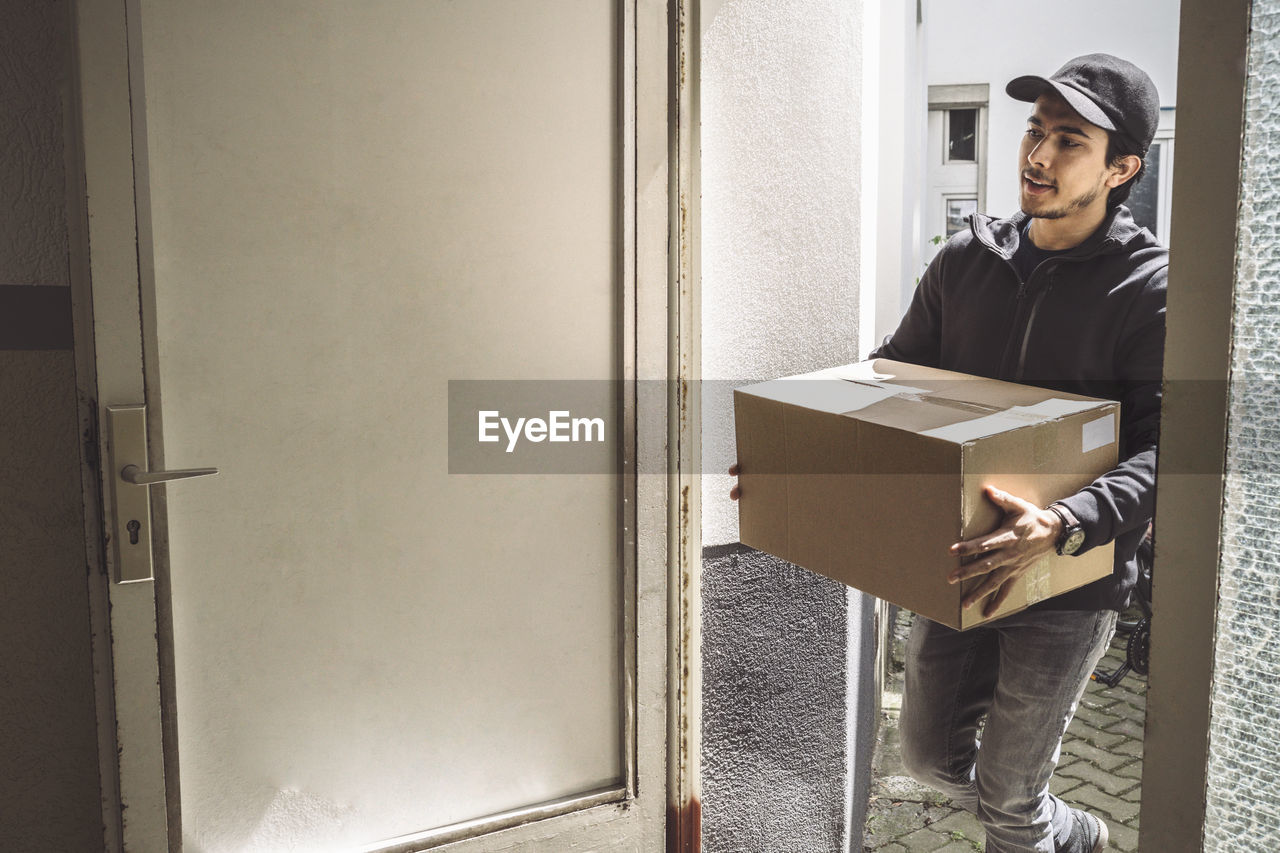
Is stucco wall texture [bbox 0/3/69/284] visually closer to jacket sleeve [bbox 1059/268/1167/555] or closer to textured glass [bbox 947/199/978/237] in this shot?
jacket sleeve [bbox 1059/268/1167/555]

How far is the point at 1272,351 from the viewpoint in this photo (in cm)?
108

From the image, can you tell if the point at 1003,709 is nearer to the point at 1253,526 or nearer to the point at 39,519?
the point at 1253,526

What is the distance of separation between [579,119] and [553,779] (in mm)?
1364

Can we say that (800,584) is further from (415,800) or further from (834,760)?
(415,800)

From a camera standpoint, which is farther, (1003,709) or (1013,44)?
(1013,44)

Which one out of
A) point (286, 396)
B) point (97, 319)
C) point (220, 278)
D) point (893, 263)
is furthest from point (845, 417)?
point (893, 263)

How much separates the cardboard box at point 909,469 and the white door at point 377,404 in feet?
1.03

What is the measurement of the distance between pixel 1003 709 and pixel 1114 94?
136 centimetres

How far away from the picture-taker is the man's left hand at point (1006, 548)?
1562 millimetres

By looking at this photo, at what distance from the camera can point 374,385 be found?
1.79 m

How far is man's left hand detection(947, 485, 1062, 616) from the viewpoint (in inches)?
61.5
